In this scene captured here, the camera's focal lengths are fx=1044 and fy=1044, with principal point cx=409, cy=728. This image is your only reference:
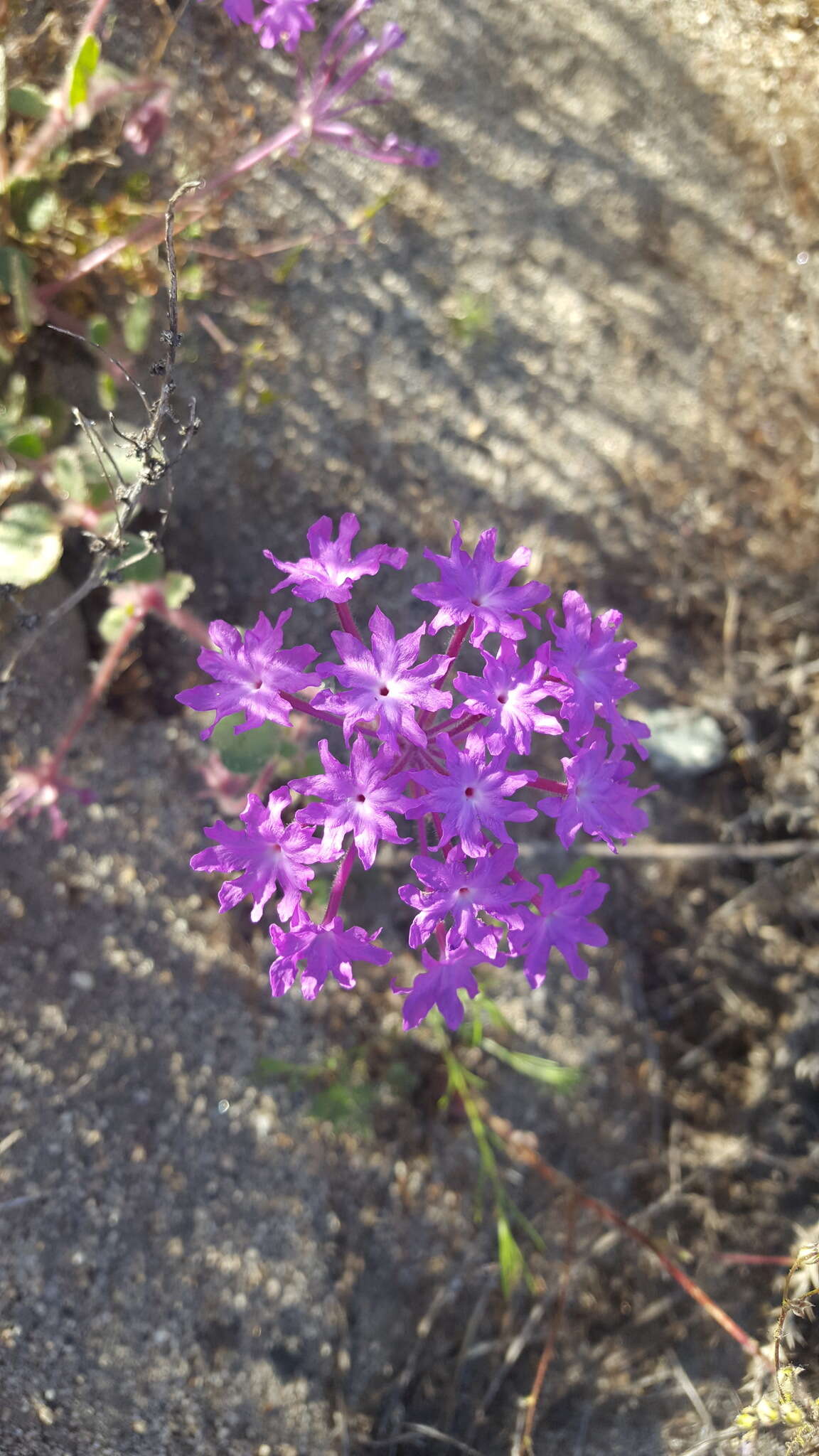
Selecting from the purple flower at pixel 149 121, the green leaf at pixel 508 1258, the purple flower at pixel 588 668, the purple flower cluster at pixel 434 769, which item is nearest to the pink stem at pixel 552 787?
the purple flower cluster at pixel 434 769

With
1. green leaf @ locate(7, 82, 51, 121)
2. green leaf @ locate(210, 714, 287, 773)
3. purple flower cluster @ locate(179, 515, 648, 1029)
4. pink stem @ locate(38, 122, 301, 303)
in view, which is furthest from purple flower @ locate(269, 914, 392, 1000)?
green leaf @ locate(7, 82, 51, 121)

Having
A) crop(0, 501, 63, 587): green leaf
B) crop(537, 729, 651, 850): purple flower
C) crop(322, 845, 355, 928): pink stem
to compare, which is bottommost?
crop(0, 501, 63, 587): green leaf

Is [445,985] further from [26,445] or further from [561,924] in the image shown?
[26,445]

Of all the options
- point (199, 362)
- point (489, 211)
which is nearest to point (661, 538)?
point (489, 211)

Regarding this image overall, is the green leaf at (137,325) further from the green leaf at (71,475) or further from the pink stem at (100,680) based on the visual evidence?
the pink stem at (100,680)

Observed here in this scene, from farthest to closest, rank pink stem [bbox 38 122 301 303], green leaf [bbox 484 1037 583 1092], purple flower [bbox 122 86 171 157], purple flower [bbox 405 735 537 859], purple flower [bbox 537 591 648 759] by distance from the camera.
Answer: green leaf [bbox 484 1037 583 1092]
purple flower [bbox 122 86 171 157]
pink stem [bbox 38 122 301 303]
purple flower [bbox 537 591 648 759]
purple flower [bbox 405 735 537 859]

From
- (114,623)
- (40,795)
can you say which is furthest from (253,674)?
(40,795)

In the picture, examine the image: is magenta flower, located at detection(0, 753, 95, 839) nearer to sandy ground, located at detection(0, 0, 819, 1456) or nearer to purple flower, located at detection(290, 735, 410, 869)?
sandy ground, located at detection(0, 0, 819, 1456)
